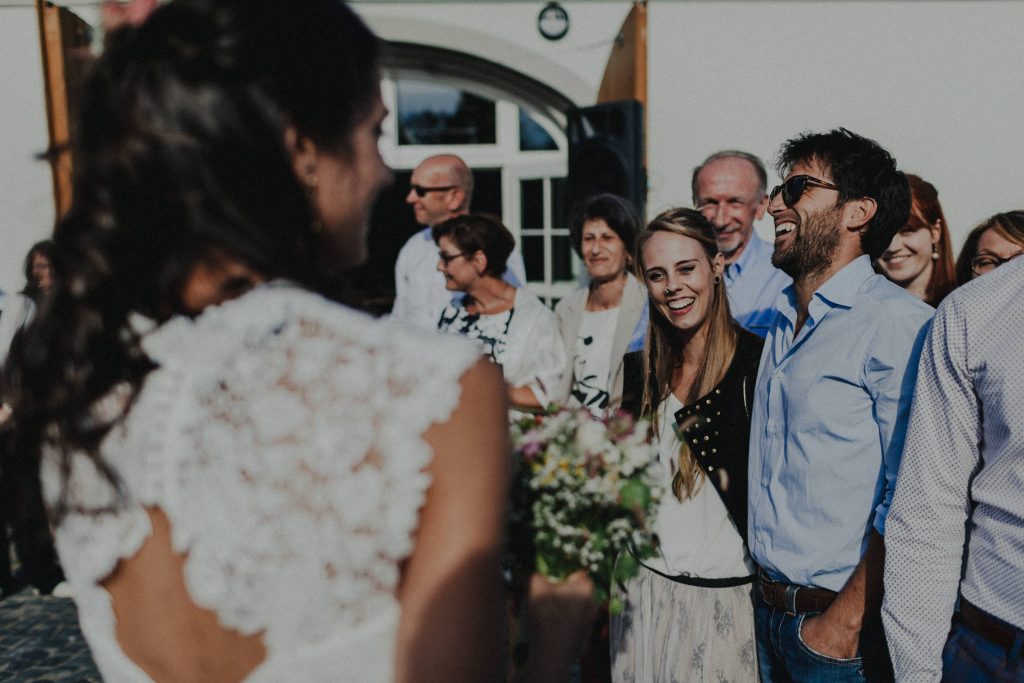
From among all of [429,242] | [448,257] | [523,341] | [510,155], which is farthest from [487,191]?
[523,341]

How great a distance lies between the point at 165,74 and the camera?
81cm

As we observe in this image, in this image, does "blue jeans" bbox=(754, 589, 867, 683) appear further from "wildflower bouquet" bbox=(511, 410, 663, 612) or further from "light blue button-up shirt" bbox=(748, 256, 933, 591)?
"wildflower bouquet" bbox=(511, 410, 663, 612)

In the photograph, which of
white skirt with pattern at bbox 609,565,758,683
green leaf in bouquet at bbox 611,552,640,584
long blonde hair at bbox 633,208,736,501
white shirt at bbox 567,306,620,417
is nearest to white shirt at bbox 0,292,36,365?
white shirt at bbox 567,306,620,417

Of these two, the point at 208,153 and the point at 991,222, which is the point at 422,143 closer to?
the point at 991,222

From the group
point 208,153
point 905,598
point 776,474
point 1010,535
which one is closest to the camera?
point 208,153

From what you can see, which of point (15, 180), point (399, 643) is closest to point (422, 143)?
point (15, 180)

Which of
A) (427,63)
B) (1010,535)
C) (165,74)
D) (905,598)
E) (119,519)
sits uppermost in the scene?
(427,63)

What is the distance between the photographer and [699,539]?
2434 millimetres

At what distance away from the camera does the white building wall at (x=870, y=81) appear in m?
6.46

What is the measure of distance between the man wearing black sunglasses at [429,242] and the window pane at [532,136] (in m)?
2.95

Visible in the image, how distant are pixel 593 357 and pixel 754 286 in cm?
89

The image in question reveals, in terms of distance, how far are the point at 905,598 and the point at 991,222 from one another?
2009 millimetres

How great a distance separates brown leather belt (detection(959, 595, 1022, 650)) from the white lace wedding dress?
4.42ft

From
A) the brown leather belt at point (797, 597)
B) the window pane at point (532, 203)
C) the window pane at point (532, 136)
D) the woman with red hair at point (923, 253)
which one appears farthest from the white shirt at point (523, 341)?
the window pane at point (532, 136)
